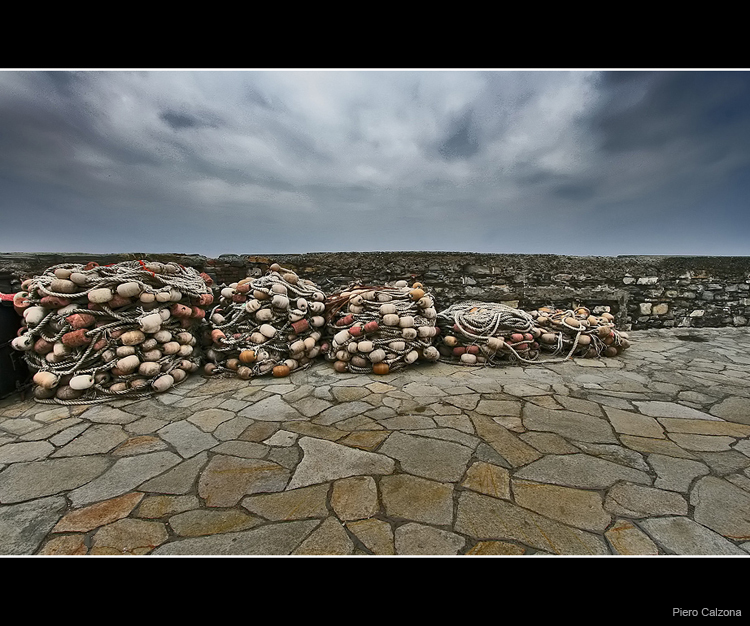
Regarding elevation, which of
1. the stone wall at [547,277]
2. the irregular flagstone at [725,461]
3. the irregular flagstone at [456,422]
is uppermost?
the stone wall at [547,277]

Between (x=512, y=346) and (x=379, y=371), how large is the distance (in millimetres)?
1778

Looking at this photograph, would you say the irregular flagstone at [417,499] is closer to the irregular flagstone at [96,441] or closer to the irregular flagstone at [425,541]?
the irregular flagstone at [425,541]

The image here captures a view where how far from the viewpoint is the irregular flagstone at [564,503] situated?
1388 mm

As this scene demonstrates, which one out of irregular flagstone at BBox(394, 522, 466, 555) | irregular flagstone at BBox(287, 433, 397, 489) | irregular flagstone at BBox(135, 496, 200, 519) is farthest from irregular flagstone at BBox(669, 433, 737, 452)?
irregular flagstone at BBox(135, 496, 200, 519)

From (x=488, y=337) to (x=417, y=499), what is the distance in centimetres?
280

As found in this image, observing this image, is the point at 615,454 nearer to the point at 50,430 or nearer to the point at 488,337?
the point at 488,337

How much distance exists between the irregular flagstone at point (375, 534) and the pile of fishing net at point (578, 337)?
12.2 ft

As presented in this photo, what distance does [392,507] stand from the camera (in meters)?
1.49

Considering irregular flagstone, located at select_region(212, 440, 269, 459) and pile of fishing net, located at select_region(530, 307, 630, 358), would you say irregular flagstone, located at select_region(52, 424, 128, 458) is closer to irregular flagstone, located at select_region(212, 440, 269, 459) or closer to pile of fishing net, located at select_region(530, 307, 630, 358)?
irregular flagstone, located at select_region(212, 440, 269, 459)

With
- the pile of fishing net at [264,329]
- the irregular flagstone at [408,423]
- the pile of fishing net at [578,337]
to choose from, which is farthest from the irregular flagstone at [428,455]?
the pile of fishing net at [578,337]

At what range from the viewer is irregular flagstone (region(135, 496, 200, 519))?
1463mm

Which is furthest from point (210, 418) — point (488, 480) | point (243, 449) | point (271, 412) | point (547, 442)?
point (547, 442)

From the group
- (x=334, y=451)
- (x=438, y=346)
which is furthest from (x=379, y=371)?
(x=334, y=451)

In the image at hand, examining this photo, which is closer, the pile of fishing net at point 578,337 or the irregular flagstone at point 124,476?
the irregular flagstone at point 124,476
